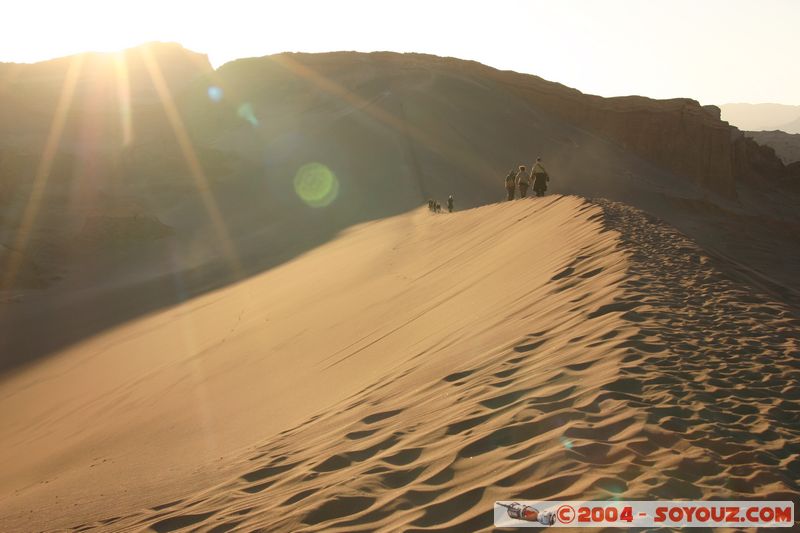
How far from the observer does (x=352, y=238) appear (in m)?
22.0

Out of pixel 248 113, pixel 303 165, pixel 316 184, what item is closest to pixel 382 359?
pixel 316 184

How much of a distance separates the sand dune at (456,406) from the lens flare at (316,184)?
2172 centimetres

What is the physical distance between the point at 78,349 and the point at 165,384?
6.38m

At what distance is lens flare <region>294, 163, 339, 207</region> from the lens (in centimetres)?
3341

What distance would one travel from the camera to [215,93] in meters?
55.6

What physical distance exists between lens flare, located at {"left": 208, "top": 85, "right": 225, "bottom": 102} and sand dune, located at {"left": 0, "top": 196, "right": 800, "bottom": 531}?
1815 inches

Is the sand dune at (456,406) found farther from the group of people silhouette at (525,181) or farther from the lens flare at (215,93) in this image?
the lens flare at (215,93)

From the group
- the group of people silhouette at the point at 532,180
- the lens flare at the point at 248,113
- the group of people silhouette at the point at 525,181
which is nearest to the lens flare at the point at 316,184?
the group of people silhouette at the point at 525,181

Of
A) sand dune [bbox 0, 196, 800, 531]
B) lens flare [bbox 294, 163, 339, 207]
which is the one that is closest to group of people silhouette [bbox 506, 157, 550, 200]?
sand dune [bbox 0, 196, 800, 531]

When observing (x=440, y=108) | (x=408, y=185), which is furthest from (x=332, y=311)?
(x=440, y=108)

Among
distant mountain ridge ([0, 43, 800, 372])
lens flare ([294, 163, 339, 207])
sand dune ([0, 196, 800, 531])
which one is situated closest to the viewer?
sand dune ([0, 196, 800, 531])

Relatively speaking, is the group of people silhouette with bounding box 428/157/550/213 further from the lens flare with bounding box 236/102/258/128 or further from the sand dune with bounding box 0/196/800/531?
the lens flare with bounding box 236/102/258/128

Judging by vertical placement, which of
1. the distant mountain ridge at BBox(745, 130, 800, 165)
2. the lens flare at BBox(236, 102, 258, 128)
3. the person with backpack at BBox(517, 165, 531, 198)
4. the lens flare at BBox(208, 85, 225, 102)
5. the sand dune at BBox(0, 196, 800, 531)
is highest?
the lens flare at BBox(208, 85, 225, 102)

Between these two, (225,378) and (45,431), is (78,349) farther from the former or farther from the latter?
(225,378)
